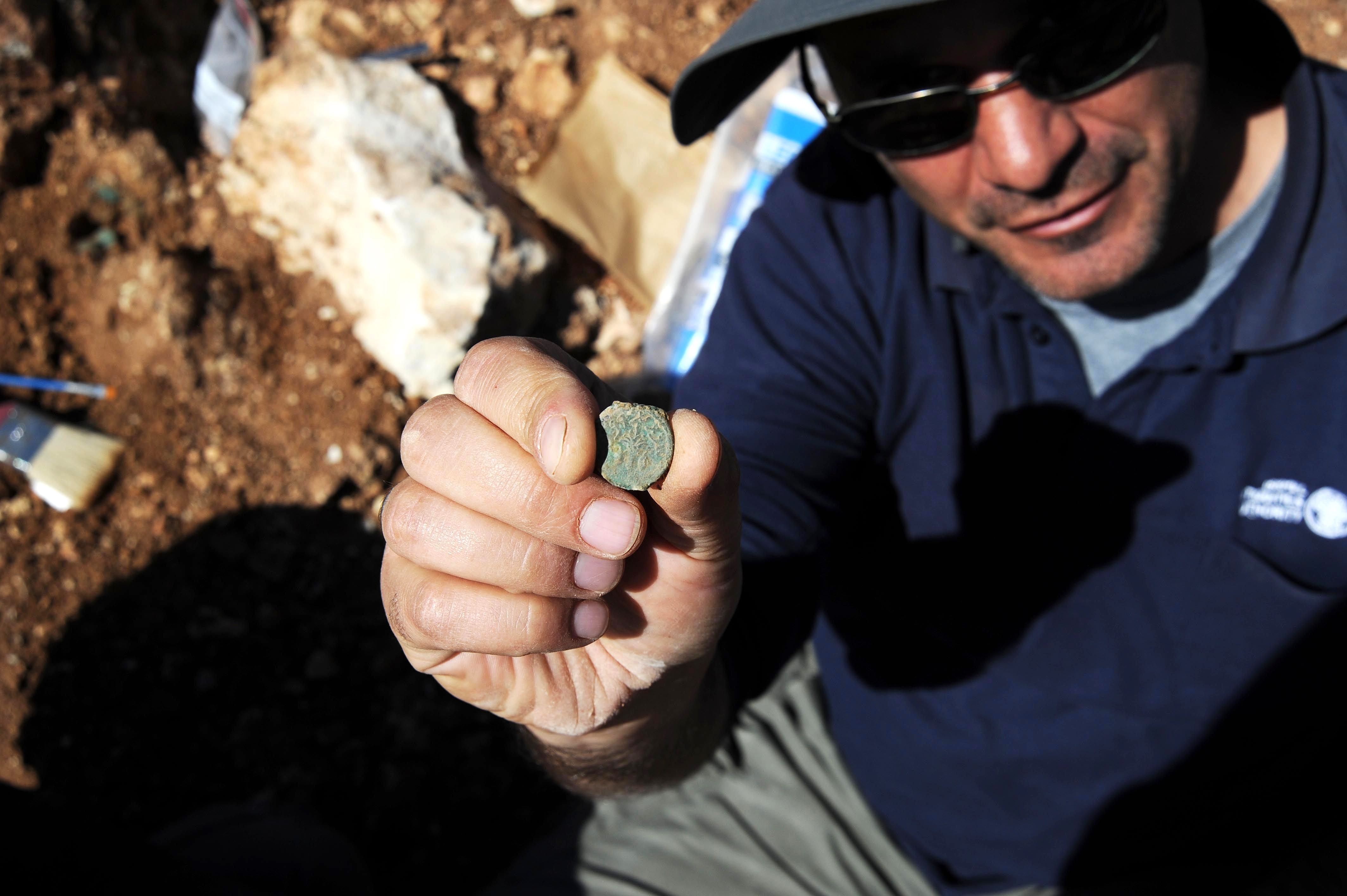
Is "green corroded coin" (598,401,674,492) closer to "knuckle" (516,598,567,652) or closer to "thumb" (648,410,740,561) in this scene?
"thumb" (648,410,740,561)

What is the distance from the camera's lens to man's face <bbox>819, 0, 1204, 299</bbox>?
6.34ft

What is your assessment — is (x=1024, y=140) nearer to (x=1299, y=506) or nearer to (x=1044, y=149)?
(x=1044, y=149)

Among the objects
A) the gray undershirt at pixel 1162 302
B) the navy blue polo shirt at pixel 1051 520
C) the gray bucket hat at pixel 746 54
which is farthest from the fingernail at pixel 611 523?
the gray undershirt at pixel 1162 302

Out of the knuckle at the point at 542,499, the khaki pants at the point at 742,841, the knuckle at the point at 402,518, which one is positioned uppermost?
the knuckle at the point at 542,499

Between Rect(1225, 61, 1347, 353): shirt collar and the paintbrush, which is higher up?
Rect(1225, 61, 1347, 353): shirt collar

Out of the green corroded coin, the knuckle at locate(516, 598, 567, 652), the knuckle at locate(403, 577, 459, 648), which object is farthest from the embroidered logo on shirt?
the knuckle at locate(403, 577, 459, 648)

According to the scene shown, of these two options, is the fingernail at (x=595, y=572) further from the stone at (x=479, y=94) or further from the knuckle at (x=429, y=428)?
the stone at (x=479, y=94)

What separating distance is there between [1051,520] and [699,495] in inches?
53.0

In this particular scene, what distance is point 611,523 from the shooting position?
50.9 inches

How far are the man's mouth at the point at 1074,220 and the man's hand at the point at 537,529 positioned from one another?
120cm

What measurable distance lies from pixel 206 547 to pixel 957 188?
9.13ft

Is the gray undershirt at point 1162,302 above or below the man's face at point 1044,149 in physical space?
below

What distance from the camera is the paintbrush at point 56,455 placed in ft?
10.3

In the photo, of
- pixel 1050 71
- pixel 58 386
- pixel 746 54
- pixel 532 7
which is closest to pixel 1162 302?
pixel 1050 71
